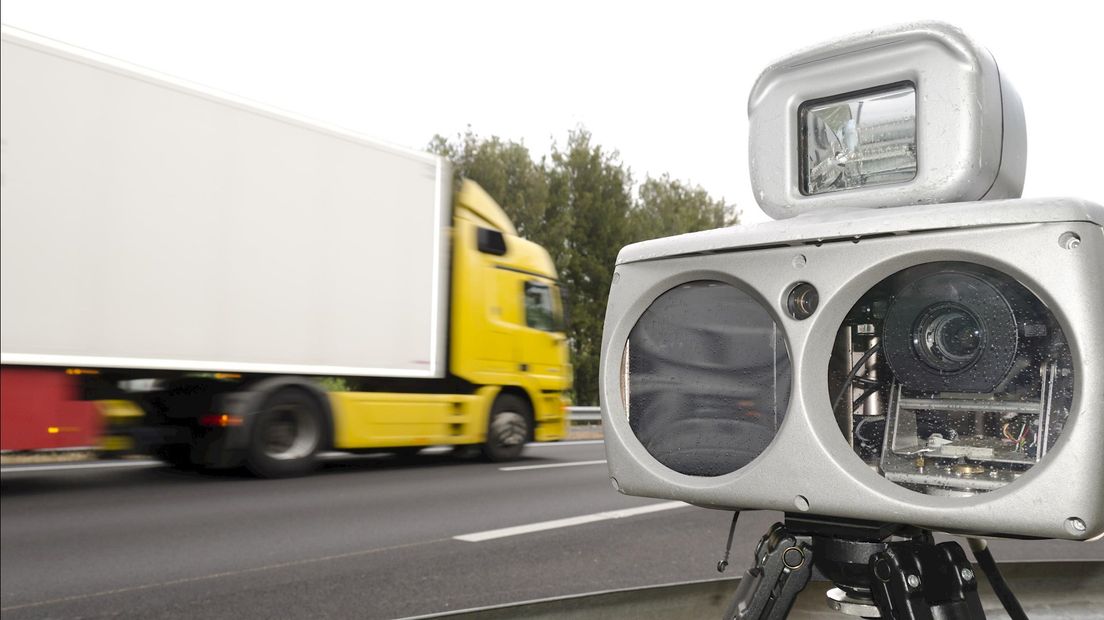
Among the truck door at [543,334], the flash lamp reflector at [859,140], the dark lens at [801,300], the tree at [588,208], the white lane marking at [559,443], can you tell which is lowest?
the white lane marking at [559,443]

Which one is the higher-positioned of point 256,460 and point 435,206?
point 435,206

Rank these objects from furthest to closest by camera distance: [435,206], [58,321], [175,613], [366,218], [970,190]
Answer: [435,206]
[366,218]
[58,321]
[175,613]
[970,190]

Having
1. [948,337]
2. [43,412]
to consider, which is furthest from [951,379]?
[43,412]

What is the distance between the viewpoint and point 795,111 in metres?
1.17

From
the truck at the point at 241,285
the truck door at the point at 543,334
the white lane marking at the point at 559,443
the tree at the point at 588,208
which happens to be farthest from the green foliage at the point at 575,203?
the truck at the point at 241,285

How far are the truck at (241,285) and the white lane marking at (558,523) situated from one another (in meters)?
3.79

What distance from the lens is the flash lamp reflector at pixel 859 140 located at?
1.10 meters

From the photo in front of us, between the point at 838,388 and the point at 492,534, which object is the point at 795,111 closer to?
the point at 838,388

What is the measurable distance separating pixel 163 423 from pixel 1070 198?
9.72 m

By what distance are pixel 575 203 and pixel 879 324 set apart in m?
28.5

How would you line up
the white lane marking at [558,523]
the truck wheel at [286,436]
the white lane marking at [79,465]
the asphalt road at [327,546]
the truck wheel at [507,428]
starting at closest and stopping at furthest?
the asphalt road at [327,546]
the white lane marking at [558,523]
the truck wheel at [286,436]
the white lane marking at [79,465]
the truck wheel at [507,428]

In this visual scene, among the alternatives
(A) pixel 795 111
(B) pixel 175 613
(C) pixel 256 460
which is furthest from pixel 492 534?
(A) pixel 795 111

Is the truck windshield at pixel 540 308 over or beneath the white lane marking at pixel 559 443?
over

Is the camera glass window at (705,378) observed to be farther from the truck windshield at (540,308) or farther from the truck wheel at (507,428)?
the truck windshield at (540,308)
